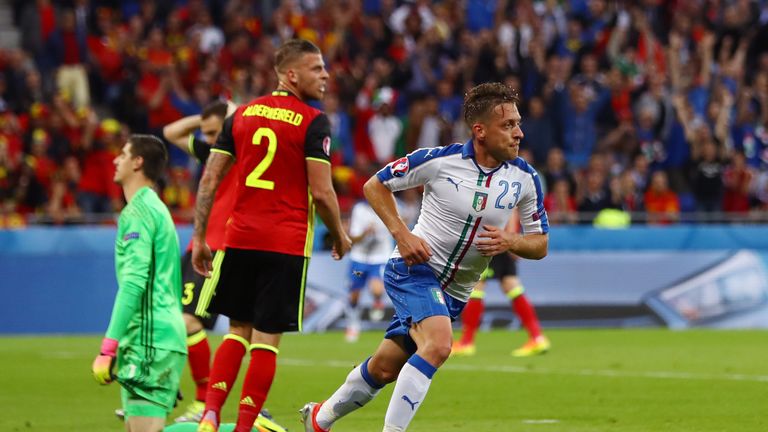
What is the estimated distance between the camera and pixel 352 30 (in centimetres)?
2523

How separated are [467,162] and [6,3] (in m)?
19.3

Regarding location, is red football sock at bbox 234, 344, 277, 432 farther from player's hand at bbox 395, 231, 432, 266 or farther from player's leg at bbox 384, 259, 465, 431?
player's hand at bbox 395, 231, 432, 266

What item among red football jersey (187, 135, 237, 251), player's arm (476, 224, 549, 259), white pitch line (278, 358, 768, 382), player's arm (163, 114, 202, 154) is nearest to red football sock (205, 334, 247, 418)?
red football jersey (187, 135, 237, 251)

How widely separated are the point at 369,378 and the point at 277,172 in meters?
1.36

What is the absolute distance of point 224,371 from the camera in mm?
8383

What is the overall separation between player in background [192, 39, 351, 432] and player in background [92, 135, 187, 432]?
119 cm

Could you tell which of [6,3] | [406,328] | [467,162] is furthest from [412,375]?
[6,3]

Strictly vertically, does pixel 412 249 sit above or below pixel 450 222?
below

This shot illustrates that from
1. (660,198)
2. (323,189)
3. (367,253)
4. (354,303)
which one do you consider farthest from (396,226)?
(660,198)

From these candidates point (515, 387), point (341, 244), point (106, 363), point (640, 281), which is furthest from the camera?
point (640, 281)

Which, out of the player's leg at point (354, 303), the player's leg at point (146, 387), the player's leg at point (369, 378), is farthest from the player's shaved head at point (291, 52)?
the player's leg at point (354, 303)

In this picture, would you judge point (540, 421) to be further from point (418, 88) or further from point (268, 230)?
point (418, 88)

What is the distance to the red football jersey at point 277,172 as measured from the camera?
8.30 m

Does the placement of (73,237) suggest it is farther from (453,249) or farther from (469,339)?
(453,249)
